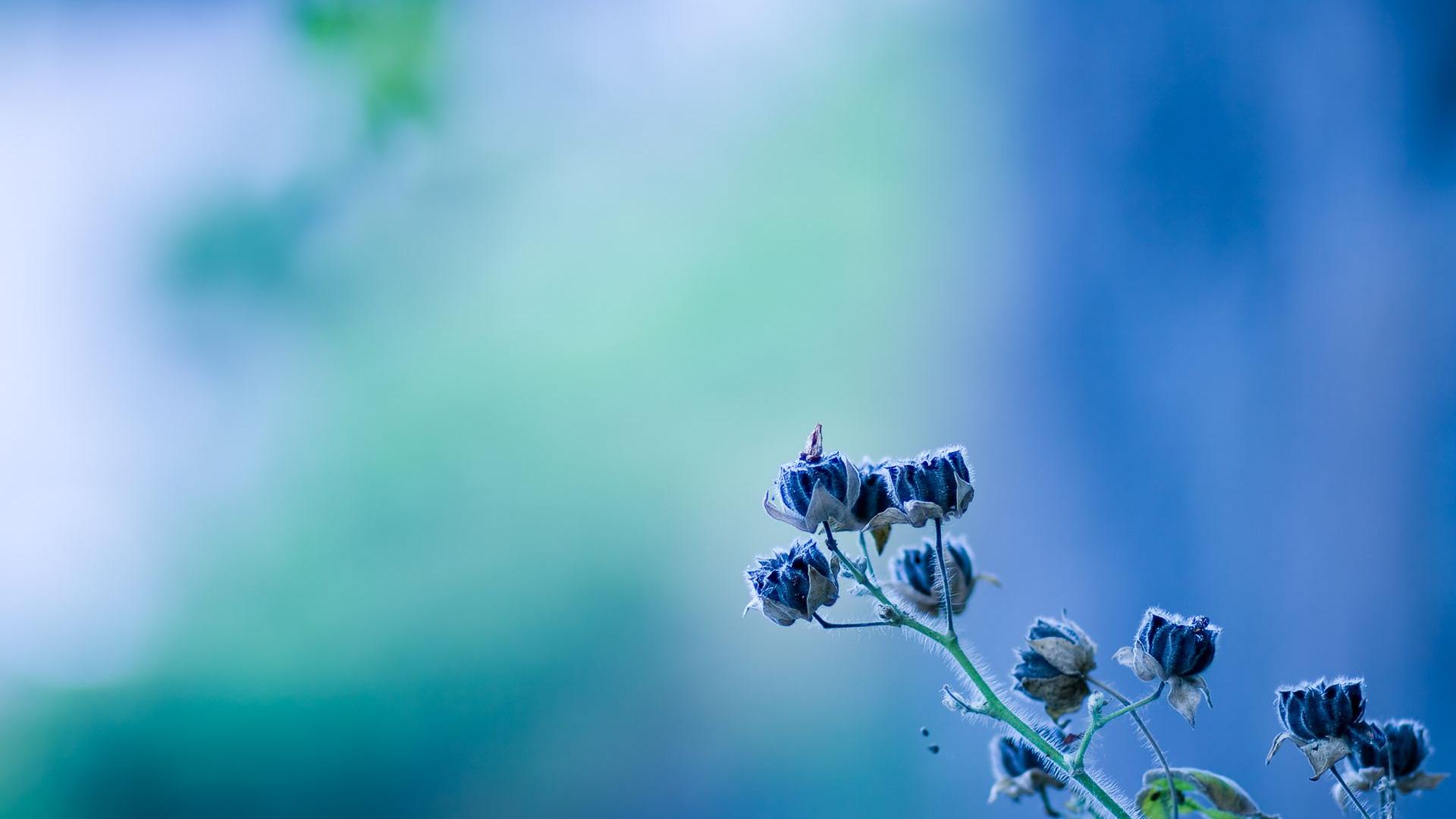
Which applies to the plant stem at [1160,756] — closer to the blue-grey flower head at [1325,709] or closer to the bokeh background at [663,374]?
the blue-grey flower head at [1325,709]

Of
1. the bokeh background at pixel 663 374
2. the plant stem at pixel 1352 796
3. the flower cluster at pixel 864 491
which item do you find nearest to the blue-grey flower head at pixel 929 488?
the flower cluster at pixel 864 491

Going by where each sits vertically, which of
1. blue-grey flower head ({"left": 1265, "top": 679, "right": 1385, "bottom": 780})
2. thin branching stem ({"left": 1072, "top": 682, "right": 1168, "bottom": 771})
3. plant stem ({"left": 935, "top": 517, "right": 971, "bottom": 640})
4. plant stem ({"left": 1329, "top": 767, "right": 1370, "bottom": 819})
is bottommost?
plant stem ({"left": 1329, "top": 767, "right": 1370, "bottom": 819})

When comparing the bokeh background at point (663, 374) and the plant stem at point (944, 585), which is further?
the bokeh background at point (663, 374)

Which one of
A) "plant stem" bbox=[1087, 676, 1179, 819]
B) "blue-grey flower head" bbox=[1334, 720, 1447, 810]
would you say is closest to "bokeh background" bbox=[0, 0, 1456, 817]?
"blue-grey flower head" bbox=[1334, 720, 1447, 810]

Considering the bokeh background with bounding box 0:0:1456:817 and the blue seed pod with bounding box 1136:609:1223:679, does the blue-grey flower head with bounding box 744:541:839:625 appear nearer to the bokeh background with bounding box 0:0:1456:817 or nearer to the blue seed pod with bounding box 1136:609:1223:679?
the blue seed pod with bounding box 1136:609:1223:679

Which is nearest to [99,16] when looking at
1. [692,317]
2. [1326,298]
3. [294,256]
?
[294,256]

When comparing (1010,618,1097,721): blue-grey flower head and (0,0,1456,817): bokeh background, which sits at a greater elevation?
(0,0,1456,817): bokeh background

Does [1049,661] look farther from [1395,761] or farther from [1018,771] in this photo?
[1395,761]

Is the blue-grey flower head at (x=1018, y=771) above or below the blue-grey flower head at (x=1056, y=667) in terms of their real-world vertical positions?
below

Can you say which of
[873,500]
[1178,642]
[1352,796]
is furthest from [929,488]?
[1352,796]

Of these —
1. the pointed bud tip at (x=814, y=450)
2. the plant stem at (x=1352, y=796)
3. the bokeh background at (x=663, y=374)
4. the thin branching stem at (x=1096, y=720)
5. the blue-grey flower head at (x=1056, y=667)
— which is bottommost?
the plant stem at (x=1352, y=796)
